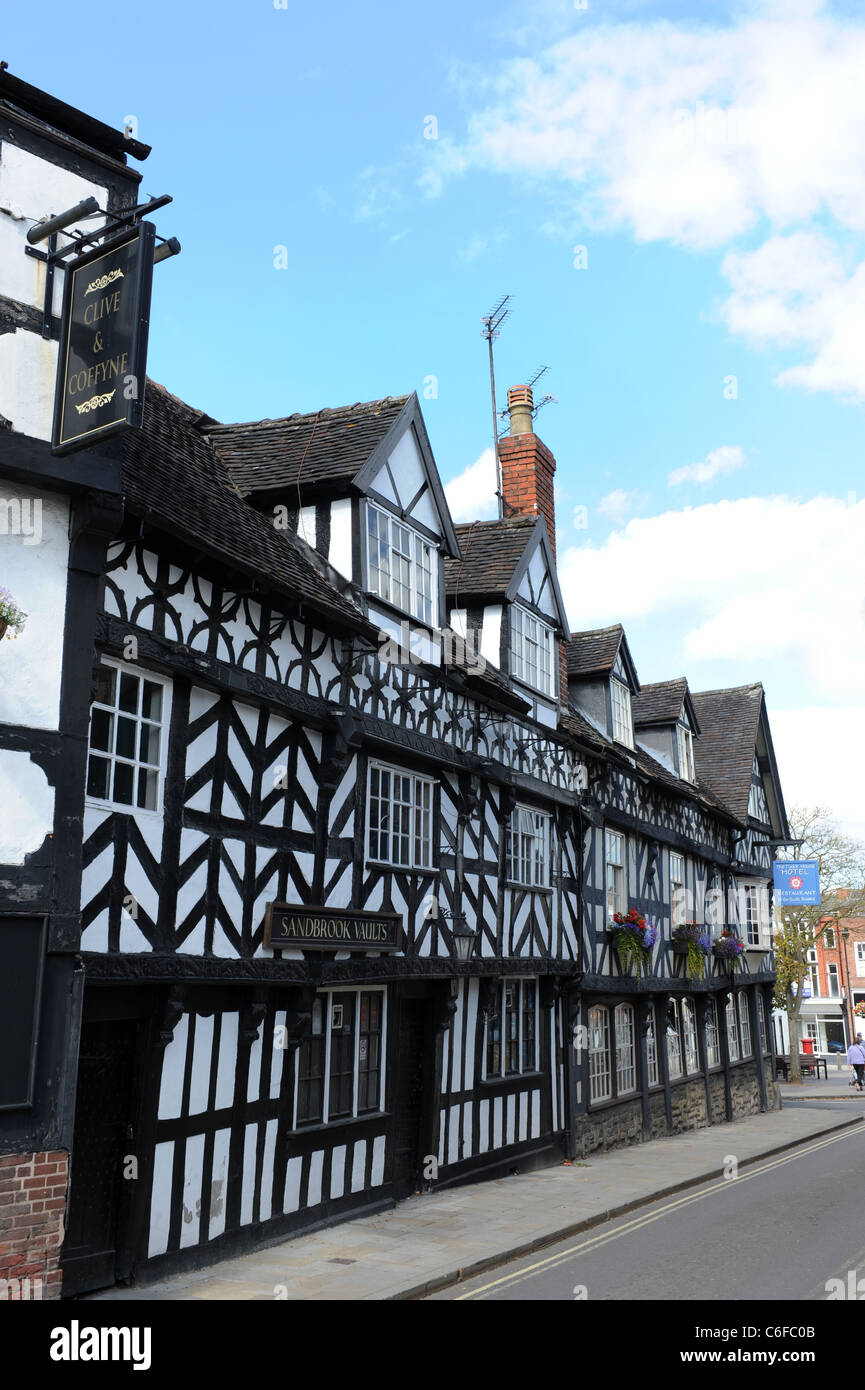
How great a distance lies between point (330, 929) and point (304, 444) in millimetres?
5619

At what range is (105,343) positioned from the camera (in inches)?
289

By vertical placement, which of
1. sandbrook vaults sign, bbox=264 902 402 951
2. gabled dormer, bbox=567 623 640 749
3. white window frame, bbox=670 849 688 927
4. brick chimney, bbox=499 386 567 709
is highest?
brick chimney, bbox=499 386 567 709

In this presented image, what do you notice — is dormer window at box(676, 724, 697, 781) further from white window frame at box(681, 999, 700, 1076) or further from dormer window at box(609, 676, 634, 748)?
white window frame at box(681, 999, 700, 1076)

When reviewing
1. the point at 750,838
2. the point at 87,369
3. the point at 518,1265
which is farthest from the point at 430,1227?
the point at 750,838

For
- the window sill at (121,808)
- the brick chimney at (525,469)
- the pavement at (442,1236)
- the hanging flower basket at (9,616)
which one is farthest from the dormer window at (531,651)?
the hanging flower basket at (9,616)

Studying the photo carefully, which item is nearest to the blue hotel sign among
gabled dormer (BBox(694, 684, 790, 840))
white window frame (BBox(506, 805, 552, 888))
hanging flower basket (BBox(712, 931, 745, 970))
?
gabled dormer (BBox(694, 684, 790, 840))

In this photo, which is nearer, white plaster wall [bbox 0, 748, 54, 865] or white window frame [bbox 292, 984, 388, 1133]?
white plaster wall [bbox 0, 748, 54, 865]

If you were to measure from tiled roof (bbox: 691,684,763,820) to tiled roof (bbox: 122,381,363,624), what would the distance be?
1938 centimetres

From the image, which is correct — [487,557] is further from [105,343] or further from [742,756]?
[742,756]

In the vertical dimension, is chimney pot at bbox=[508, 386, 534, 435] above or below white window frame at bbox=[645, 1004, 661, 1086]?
above

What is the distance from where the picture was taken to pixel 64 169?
26.1ft

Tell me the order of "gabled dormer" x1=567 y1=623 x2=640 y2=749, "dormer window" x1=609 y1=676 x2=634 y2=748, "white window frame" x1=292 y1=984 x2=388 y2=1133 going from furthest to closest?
1. "dormer window" x1=609 y1=676 x2=634 y2=748
2. "gabled dormer" x1=567 y1=623 x2=640 y2=749
3. "white window frame" x1=292 y1=984 x2=388 y2=1133

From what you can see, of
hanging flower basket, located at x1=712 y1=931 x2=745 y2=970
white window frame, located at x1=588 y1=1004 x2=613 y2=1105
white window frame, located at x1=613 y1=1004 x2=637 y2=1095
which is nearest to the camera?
white window frame, located at x1=588 y1=1004 x2=613 y2=1105

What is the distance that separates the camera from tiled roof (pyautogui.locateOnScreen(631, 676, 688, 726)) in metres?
24.2
